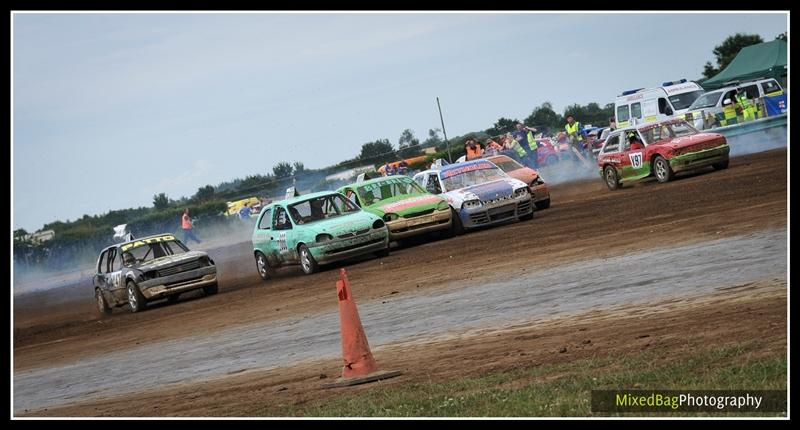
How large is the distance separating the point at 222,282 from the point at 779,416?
19931 mm

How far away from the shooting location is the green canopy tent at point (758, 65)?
42844 mm

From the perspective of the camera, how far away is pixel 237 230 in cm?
5138

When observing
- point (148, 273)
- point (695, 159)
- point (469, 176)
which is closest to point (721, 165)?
point (695, 159)

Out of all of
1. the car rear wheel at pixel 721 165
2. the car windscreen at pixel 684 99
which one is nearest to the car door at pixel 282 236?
the car rear wheel at pixel 721 165

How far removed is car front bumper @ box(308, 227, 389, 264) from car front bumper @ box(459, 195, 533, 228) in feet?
8.11

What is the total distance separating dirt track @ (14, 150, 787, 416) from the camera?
17109 millimetres

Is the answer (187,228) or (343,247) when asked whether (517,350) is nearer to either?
(343,247)

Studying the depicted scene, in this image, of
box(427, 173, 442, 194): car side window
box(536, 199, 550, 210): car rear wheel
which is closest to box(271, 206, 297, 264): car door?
box(427, 173, 442, 194): car side window

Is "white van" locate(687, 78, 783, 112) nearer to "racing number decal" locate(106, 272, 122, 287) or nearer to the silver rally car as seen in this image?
the silver rally car

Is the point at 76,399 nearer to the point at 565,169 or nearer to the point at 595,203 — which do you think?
the point at 595,203

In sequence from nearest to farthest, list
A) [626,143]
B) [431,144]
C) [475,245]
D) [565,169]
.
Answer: [475,245] < [626,143] < [565,169] < [431,144]

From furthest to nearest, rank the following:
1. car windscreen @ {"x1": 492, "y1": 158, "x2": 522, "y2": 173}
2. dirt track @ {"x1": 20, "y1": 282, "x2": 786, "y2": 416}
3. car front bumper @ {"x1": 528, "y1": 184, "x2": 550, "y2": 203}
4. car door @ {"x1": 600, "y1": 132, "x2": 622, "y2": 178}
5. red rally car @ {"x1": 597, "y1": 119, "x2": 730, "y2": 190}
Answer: car door @ {"x1": 600, "y1": 132, "x2": 622, "y2": 178} < car windscreen @ {"x1": 492, "y1": 158, "x2": 522, "y2": 173} < red rally car @ {"x1": 597, "y1": 119, "x2": 730, "y2": 190} < car front bumper @ {"x1": 528, "y1": 184, "x2": 550, "y2": 203} < dirt track @ {"x1": 20, "y1": 282, "x2": 786, "y2": 416}

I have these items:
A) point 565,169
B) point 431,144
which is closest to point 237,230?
point 431,144

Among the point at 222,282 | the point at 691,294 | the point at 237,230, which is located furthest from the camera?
the point at 237,230
